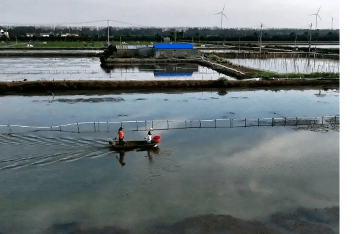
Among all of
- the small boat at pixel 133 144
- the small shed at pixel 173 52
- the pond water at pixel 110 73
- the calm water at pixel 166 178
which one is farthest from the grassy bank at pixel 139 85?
the small shed at pixel 173 52

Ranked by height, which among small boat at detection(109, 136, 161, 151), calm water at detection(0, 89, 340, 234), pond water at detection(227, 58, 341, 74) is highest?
pond water at detection(227, 58, 341, 74)

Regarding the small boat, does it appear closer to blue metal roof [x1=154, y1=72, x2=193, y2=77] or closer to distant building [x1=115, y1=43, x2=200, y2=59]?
blue metal roof [x1=154, y1=72, x2=193, y2=77]

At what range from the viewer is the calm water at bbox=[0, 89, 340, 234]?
788 cm

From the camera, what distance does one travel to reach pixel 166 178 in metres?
9.96

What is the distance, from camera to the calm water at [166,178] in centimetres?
788

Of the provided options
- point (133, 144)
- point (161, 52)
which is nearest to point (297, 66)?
point (161, 52)

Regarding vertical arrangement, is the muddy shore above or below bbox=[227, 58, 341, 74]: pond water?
below

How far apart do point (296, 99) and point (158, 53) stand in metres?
22.7

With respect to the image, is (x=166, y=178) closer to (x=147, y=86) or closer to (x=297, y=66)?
(x=147, y=86)

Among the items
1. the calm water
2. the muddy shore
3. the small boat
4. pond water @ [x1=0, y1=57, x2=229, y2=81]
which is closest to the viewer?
the calm water

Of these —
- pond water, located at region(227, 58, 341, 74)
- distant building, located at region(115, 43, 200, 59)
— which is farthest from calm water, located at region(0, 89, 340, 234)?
distant building, located at region(115, 43, 200, 59)

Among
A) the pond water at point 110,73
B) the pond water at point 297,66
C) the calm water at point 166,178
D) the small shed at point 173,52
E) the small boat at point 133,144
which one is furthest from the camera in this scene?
the small shed at point 173,52

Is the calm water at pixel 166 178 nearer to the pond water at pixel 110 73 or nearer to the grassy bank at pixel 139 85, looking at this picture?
the grassy bank at pixel 139 85

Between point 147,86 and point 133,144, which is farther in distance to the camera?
point 147,86
